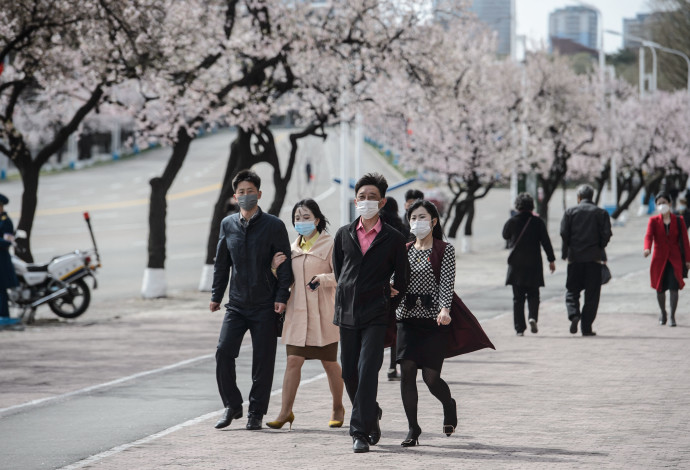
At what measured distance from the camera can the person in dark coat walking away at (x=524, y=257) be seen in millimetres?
15398

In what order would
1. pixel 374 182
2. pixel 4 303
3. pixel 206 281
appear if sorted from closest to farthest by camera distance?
pixel 374 182 < pixel 4 303 < pixel 206 281

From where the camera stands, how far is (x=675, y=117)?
66.6m

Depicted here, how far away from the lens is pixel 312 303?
28.8 feet

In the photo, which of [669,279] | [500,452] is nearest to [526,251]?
[669,279]

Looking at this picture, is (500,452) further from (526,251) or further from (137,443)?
(526,251)

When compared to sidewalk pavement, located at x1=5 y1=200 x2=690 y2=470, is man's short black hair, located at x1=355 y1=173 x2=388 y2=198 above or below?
above

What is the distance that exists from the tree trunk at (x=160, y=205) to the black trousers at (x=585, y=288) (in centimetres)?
1015

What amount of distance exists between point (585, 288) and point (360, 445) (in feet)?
27.0

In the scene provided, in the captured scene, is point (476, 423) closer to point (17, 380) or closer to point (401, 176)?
point (17, 380)

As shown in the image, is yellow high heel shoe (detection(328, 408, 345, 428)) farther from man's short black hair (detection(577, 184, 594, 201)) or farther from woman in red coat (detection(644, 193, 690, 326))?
woman in red coat (detection(644, 193, 690, 326))

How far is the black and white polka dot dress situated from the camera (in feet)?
26.7

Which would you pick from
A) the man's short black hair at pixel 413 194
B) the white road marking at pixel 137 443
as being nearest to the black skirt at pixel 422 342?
the white road marking at pixel 137 443

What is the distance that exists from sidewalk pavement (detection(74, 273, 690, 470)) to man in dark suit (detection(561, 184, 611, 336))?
1503 mm

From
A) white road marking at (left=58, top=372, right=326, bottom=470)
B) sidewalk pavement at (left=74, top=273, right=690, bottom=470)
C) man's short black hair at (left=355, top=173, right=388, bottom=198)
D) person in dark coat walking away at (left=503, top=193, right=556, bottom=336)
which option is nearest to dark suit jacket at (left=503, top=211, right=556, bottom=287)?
person in dark coat walking away at (left=503, top=193, right=556, bottom=336)
